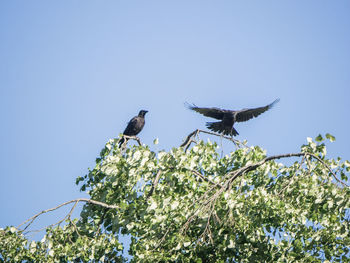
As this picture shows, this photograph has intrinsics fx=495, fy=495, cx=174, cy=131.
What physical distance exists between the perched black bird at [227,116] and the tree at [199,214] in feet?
13.6

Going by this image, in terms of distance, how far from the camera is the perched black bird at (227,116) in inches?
436

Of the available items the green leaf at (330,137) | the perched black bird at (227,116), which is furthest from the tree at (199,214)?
the perched black bird at (227,116)

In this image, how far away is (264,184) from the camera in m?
6.88

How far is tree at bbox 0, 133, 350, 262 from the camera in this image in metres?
5.41

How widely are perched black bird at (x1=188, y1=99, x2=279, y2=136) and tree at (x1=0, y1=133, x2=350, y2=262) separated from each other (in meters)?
4.16

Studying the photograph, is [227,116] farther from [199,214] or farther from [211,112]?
[199,214]

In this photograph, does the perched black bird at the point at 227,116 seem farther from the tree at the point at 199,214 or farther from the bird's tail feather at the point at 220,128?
the tree at the point at 199,214

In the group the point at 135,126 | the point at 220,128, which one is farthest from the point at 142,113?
the point at 220,128

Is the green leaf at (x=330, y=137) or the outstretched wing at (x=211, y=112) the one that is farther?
the outstretched wing at (x=211, y=112)

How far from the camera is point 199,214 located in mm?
5285

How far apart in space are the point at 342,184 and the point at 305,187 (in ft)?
1.91

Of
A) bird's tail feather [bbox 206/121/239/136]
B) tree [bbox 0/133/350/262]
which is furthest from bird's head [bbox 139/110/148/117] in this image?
tree [bbox 0/133/350/262]

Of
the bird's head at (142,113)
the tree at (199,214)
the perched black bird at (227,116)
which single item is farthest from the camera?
the bird's head at (142,113)

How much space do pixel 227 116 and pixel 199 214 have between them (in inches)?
236
